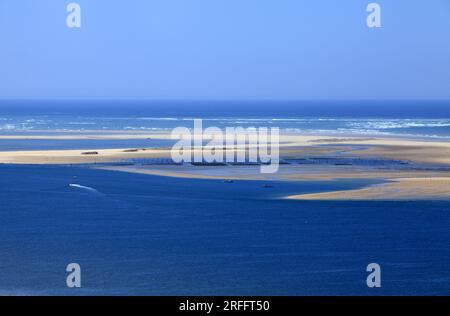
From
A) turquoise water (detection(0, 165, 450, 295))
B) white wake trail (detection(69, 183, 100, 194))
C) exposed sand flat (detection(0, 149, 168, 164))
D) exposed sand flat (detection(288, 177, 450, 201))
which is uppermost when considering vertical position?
exposed sand flat (detection(0, 149, 168, 164))

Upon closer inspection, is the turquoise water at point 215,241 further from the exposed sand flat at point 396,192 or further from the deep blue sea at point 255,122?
the deep blue sea at point 255,122

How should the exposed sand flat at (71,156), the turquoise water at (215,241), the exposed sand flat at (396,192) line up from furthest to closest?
1. the exposed sand flat at (71,156)
2. the exposed sand flat at (396,192)
3. the turquoise water at (215,241)

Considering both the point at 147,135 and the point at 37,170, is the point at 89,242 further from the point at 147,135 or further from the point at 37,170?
the point at 147,135

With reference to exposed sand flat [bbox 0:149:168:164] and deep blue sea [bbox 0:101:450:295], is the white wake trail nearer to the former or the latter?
deep blue sea [bbox 0:101:450:295]

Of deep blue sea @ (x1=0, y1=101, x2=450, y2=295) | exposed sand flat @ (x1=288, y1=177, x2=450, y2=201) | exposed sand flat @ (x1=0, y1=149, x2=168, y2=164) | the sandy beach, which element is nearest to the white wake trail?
deep blue sea @ (x1=0, y1=101, x2=450, y2=295)

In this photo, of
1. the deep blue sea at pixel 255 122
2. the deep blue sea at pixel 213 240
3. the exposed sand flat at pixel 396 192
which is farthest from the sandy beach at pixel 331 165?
the deep blue sea at pixel 255 122

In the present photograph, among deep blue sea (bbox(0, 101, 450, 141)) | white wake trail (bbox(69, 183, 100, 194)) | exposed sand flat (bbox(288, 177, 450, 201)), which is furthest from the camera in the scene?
deep blue sea (bbox(0, 101, 450, 141))

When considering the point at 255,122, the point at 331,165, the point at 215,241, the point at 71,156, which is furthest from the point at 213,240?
the point at 255,122
